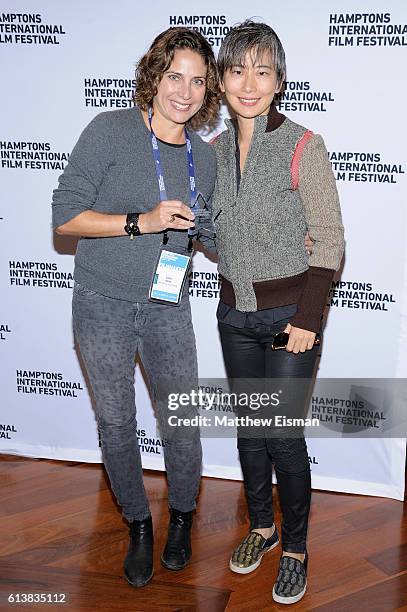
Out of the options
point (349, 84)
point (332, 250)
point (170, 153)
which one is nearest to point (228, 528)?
point (332, 250)

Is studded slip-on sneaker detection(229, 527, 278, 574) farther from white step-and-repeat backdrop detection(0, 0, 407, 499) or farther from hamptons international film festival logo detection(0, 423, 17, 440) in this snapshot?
hamptons international film festival logo detection(0, 423, 17, 440)

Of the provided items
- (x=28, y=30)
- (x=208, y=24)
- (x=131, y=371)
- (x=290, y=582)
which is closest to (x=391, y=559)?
(x=290, y=582)

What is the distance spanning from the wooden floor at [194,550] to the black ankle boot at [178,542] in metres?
0.03

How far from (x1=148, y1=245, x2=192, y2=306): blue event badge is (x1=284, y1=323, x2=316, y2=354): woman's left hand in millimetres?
341

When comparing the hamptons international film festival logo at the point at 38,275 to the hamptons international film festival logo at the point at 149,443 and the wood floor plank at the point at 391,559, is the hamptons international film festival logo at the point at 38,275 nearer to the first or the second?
the hamptons international film festival logo at the point at 149,443

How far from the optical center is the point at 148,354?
7.57 ft

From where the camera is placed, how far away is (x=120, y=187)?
2.12 m

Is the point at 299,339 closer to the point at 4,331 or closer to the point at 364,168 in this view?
the point at 364,168

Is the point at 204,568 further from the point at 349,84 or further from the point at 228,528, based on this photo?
the point at 349,84

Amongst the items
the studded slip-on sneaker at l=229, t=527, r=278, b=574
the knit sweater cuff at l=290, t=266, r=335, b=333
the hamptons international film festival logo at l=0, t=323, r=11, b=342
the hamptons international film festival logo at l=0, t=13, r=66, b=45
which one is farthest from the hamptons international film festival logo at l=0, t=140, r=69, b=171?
the studded slip-on sneaker at l=229, t=527, r=278, b=574

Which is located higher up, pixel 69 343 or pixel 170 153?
pixel 170 153

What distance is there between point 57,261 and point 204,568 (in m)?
1.33

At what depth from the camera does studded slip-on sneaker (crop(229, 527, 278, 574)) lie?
8.06 feet

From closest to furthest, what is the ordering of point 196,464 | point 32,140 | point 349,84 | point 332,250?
point 332,250 → point 196,464 → point 349,84 → point 32,140
